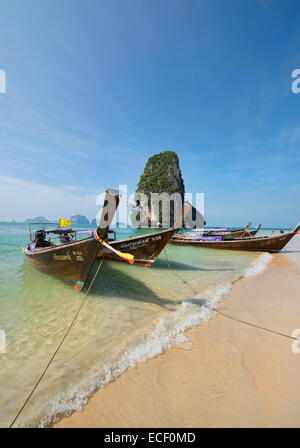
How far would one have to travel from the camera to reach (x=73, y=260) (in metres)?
5.84

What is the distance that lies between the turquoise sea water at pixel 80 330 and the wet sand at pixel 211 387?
0.93 ft

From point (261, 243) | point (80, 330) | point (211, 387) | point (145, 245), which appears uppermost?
point (145, 245)

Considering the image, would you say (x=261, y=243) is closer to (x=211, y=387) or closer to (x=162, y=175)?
(x=211, y=387)

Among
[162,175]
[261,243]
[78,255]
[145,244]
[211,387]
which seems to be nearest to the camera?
[211,387]

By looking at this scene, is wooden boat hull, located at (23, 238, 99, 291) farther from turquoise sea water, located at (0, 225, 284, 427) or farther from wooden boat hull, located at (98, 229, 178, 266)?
wooden boat hull, located at (98, 229, 178, 266)

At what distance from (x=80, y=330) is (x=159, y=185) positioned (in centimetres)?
7871

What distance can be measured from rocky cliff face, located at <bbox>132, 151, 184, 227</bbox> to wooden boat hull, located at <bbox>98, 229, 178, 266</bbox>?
67.7 m

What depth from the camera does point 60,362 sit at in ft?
9.82

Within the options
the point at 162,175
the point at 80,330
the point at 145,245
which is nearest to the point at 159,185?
the point at 162,175

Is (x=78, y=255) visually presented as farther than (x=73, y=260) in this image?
No

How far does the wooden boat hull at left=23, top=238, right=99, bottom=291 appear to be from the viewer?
5.48 meters

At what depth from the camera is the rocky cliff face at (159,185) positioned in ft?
259

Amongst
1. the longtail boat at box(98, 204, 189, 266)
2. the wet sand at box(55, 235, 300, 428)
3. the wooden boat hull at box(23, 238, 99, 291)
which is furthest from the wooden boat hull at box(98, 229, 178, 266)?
the wet sand at box(55, 235, 300, 428)
